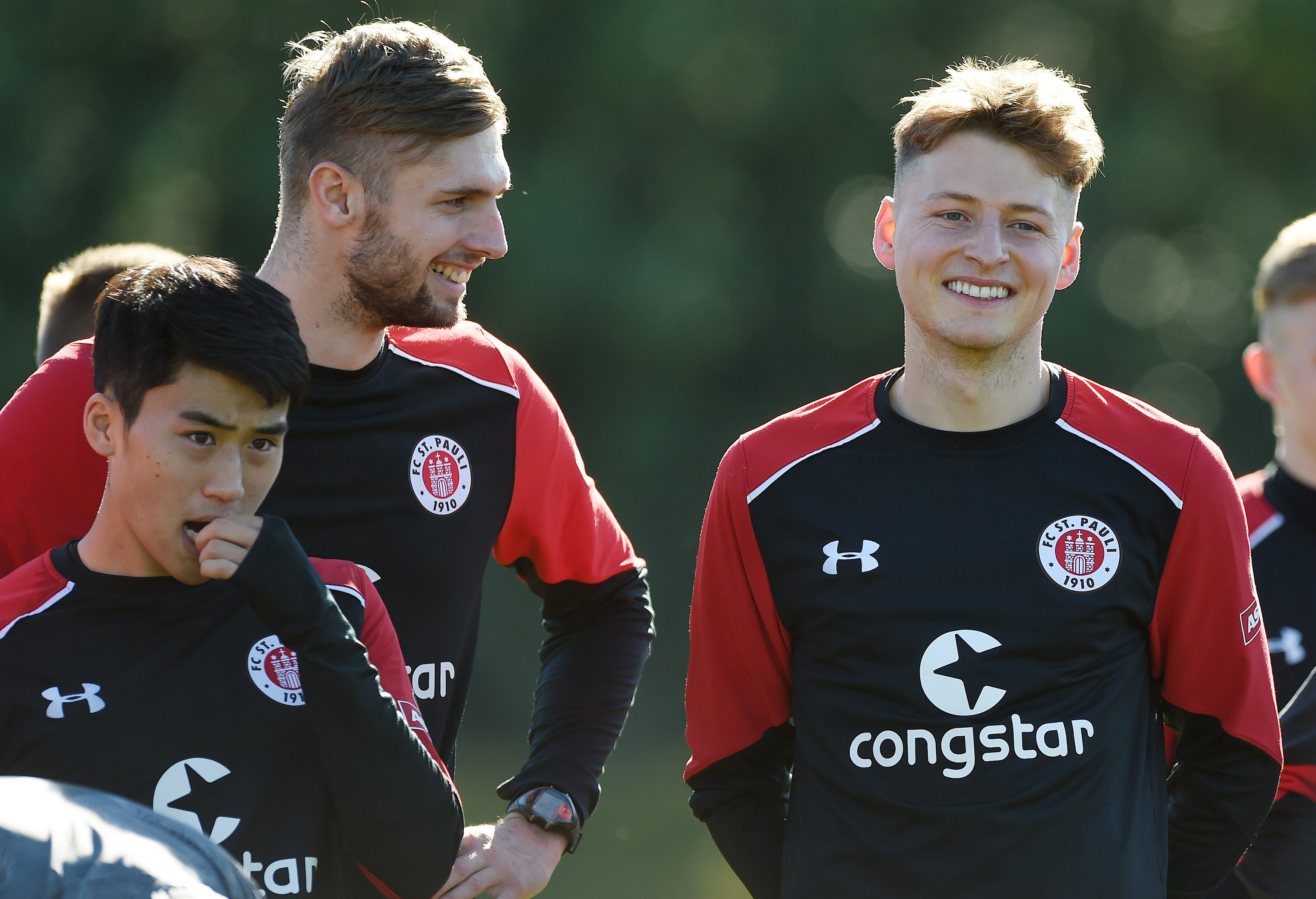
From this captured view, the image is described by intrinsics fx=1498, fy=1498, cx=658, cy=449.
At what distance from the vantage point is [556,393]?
42.9ft

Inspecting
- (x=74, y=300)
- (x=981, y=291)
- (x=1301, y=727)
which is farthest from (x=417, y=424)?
(x=1301, y=727)

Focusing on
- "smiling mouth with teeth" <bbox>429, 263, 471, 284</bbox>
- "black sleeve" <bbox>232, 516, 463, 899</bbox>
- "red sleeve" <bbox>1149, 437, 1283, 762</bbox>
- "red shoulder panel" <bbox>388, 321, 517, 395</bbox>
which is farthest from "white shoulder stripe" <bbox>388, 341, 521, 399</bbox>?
"red sleeve" <bbox>1149, 437, 1283, 762</bbox>

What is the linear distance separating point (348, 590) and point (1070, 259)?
4.44 feet

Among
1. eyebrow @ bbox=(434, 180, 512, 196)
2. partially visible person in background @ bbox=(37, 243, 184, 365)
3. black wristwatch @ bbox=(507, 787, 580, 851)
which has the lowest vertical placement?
black wristwatch @ bbox=(507, 787, 580, 851)

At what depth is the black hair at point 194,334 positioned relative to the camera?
7.27 feet

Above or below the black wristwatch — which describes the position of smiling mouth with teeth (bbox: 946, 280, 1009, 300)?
above

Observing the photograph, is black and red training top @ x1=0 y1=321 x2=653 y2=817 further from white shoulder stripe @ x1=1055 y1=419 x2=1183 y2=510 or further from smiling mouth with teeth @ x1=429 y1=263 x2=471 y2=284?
white shoulder stripe @ x1=1055 y1=419 x2=1183 y2=510

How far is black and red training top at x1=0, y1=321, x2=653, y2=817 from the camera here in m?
2.48

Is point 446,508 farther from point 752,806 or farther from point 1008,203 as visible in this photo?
point 1008,203

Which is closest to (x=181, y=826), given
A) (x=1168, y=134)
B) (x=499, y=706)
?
(x=499, y=706)

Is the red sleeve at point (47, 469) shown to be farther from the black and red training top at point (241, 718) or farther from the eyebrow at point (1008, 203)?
the eyebrow at point (1008, 203)

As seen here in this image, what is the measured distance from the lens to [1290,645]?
3016 millimetres

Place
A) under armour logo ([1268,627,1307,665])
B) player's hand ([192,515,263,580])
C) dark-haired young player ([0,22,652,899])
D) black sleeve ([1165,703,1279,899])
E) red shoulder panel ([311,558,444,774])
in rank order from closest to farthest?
player's hand ([192,515,263,580]), red shoulder panel ([311,558,444,774]), black sleeve ([1165,703,1279,899]), dark-haired young player ([0,22,652,899]), under armour logo ([1268,627,1307,665])

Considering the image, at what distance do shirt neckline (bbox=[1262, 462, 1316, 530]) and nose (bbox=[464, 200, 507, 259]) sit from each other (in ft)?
5.81
